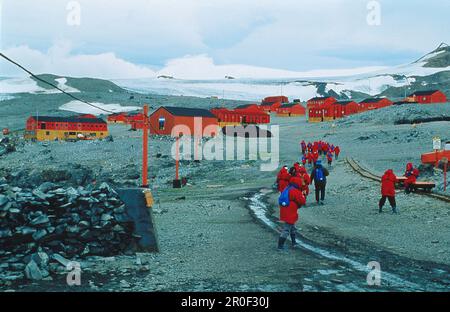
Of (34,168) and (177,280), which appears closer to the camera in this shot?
(177,280)

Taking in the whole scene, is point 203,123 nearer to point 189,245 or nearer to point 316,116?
point 316,116

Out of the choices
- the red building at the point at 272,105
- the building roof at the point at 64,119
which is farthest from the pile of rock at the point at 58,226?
the red building at the point at 272,105

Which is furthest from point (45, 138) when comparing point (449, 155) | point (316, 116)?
point (449, 155)

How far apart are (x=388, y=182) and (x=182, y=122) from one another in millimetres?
64105

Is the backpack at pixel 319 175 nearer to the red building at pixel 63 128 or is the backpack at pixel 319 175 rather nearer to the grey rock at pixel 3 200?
the grey rock at pixel 3 200

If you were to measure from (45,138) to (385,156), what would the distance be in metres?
77.1

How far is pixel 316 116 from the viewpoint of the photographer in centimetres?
10519

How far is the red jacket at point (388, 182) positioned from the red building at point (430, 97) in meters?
106

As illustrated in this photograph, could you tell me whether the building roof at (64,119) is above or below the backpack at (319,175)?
above

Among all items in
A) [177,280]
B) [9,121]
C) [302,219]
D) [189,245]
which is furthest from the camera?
[9,121]

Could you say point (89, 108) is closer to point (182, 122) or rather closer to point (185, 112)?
point (185, 112)

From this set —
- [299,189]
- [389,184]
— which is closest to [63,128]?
[389,184]

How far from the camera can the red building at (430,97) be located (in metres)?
117
